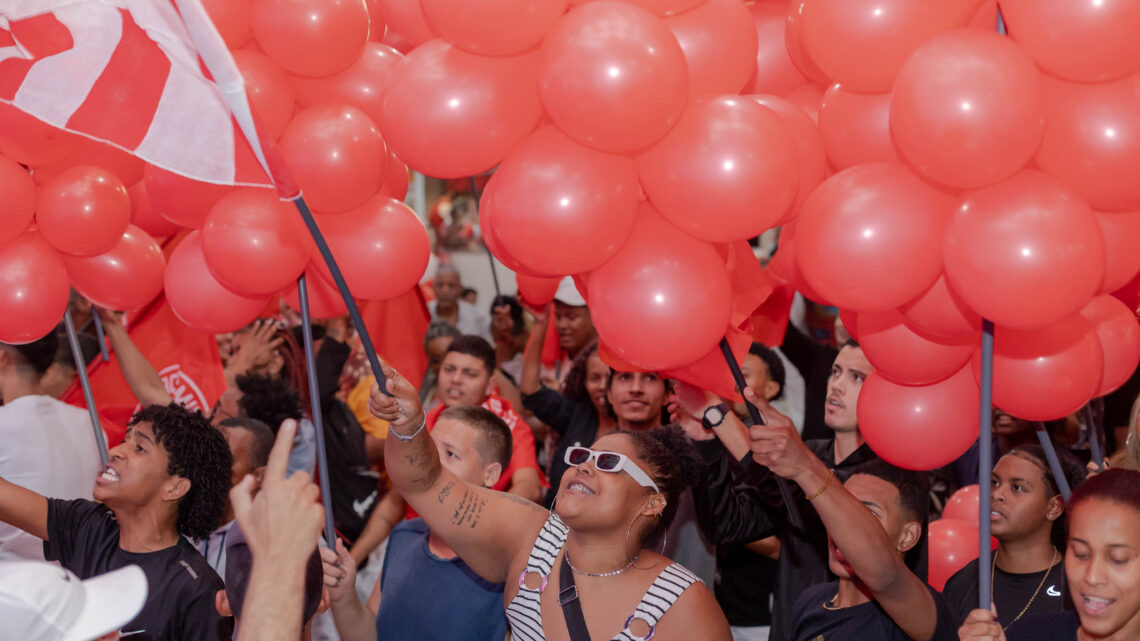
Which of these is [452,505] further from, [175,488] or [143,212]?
[143,212]

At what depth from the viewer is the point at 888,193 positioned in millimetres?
1743

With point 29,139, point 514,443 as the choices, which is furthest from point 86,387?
point 514,443

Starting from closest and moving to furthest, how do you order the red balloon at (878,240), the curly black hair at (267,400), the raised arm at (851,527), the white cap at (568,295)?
the red balloon at (878,240)
the raised arm at (851,527)
the curly black hair at (267,400)
the white cap at (568,295)

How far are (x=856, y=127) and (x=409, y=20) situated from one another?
3.25ft

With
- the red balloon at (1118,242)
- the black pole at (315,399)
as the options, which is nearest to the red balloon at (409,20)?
the black pole at (315,399)

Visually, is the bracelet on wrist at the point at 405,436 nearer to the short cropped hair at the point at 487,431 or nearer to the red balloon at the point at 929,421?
the short cropped hair at the point at 487,431

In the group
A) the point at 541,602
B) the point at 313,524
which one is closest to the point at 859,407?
the point at 541,602

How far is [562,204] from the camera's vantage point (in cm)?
180

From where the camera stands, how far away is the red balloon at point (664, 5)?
6.40 ft

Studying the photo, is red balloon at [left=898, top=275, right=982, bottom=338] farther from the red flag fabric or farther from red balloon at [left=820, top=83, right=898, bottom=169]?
the red flag fabric

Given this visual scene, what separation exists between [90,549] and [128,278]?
0.73 m

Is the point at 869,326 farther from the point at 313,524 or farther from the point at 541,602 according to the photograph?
the point at 313,524

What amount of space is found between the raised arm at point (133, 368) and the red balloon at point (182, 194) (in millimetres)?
1139

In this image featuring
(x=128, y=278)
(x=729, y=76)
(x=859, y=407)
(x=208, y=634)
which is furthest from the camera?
(x=128, y=278)
